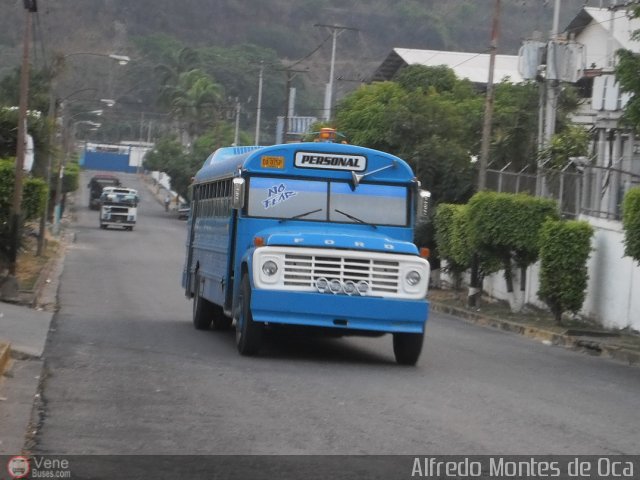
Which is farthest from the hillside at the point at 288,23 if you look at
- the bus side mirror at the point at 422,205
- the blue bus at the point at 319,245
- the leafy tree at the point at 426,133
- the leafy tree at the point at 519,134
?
the bus side mirror at the point at 422,205

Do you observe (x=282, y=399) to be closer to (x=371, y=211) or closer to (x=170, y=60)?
(x=371, y=211)

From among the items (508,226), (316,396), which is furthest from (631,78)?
(508,226)

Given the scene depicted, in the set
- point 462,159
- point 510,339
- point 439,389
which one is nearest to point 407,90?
point 462,159

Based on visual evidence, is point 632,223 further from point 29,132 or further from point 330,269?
point 29,132

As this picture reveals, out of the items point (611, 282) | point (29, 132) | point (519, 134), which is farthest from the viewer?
point (519, 134)

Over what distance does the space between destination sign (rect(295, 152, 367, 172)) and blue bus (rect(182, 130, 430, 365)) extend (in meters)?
0.01

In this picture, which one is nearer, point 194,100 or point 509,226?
point 509,226

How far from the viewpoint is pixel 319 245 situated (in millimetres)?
15250

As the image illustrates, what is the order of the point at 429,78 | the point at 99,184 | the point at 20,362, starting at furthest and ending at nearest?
the point at 99,184, the point at 429,78, the point at 20,362

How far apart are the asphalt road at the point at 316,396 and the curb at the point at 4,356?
491 millimetres

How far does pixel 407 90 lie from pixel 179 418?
3876 cm

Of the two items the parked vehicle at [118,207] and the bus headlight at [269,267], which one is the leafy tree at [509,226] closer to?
the bus headlight at [269,267]

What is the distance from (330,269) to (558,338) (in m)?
9.64

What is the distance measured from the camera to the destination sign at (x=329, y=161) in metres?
16.6
